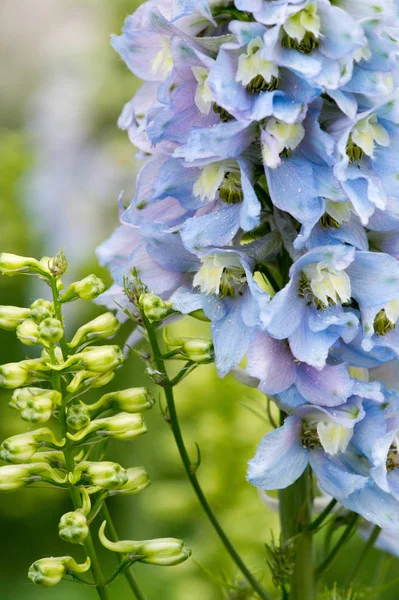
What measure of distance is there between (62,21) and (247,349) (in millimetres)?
2213

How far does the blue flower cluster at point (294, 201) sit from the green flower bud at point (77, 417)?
10cm

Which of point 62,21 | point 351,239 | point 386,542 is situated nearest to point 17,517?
point 386,542

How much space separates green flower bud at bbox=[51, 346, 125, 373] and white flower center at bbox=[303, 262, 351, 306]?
0.14 metres

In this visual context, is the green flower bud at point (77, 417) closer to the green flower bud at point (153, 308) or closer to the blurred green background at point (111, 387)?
the green flower bud at point (153, 308)

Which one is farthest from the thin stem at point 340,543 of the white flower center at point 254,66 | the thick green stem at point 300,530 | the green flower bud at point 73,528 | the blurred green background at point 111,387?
the white flower center at point 254,66

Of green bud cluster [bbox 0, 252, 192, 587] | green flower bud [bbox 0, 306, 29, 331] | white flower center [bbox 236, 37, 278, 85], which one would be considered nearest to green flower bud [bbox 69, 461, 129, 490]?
green bud cluster [bbox 0, 252, 192, 587]

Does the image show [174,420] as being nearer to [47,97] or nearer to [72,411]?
[72,411]

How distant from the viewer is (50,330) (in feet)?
1.94

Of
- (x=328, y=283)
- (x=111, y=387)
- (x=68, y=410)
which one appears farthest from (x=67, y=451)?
(x=111, y=387)

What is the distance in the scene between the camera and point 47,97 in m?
1.98

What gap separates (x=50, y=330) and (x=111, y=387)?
77 centimetres

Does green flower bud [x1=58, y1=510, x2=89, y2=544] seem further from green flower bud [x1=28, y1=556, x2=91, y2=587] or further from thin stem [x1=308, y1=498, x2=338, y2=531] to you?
thin stem [x1=308, y1=498, x2=338, y2=531]

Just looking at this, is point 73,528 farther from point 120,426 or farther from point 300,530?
point 300,530

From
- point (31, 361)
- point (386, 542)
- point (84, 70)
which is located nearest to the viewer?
point (31, 361)
